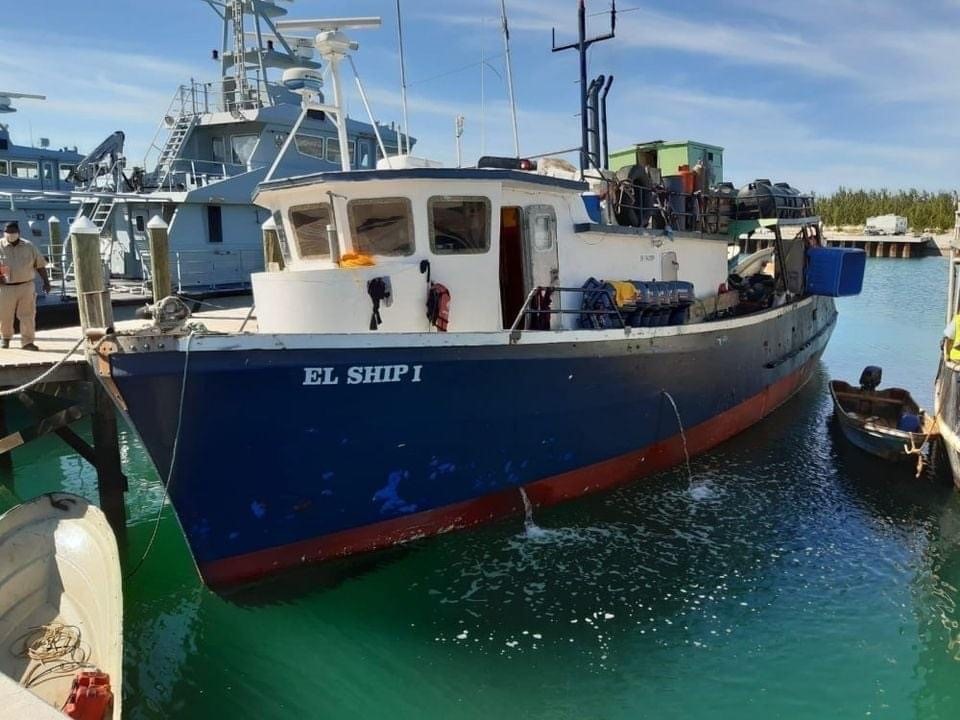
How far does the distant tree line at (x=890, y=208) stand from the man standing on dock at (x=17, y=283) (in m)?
78.5

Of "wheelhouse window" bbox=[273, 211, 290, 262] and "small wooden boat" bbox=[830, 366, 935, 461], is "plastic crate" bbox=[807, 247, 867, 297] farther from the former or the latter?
"wheelhouse window" bbox=[273, 211, 290, 262]

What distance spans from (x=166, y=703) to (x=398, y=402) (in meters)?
3.17

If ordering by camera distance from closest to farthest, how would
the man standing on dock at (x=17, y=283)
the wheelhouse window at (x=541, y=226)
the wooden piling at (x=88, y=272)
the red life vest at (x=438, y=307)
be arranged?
the wooden piling at (x=88, y=272) < the red life vest at (x=438, y=307) < the wheelhouse window at (x=541, y=226) < the man standing on dock at (x=17, y=283)

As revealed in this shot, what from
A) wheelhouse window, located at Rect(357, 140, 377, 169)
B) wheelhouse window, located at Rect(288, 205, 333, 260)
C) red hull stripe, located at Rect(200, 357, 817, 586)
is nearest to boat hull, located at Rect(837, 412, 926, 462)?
red hull stripe, located at Rect(200, 357, 817, 586)

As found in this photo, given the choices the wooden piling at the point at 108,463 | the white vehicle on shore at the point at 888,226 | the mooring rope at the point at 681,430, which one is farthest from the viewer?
the white vehicle on shore at the point at 888,226

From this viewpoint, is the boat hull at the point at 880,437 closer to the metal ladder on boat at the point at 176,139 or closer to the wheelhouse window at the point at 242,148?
the wheelhouse window at the point at 242,148

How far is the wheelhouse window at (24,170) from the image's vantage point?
1185 inches

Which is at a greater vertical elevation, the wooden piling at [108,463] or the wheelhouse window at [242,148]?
the wheelhouse window at [242,148]

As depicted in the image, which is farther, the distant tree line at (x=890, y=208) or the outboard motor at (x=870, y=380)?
the distant tree line at (x=890, y=208)

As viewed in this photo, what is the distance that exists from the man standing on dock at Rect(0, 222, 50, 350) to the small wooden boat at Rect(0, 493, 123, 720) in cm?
268

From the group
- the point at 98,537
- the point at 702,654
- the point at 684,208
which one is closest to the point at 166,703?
the point at 98,537

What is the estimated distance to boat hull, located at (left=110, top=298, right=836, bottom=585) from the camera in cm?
660

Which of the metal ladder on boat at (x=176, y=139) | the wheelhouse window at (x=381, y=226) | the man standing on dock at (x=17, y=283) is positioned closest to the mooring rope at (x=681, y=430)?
the wheelhouse window at (x=381, y=226)

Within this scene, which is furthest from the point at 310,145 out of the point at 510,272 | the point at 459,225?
the point at 459,225
